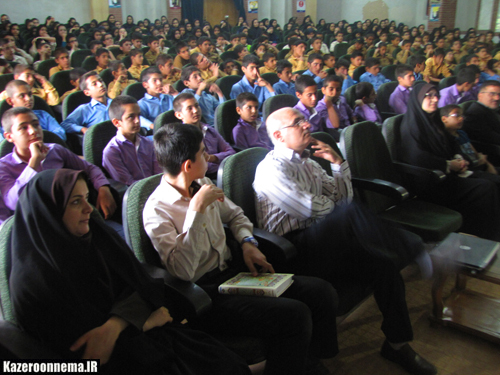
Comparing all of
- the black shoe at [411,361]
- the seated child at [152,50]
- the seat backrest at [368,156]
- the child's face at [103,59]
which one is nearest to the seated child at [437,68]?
the seated child at [152,50]

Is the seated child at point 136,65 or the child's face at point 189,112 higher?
the seated child at point 136,65

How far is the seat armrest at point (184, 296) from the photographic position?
3.87ft

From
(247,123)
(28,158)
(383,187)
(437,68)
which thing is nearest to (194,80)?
(247,123)

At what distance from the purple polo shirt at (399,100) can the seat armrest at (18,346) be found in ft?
12.8

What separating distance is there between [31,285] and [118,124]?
1494mm

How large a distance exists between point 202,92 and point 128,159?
1.76 metres

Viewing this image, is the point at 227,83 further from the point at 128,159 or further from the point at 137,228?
the point at 137,228

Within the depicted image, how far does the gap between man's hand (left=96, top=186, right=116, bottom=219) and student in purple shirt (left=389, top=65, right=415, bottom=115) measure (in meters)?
3.18

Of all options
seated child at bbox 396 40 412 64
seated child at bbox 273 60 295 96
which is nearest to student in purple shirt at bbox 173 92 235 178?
seated child at bbox 273 60 295 96

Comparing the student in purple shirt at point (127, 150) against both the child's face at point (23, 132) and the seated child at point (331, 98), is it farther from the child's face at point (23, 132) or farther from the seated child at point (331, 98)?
the seated child at point (331, 98)

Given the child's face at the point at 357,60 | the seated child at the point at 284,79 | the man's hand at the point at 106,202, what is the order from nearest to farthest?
1. the man's hand at the point at 106,202
2. the seated child at the point at 284,79
3. the child's face at the point at 357,60

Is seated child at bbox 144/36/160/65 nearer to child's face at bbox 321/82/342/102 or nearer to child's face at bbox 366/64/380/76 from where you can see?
child's face at bbox 366/64/380/76

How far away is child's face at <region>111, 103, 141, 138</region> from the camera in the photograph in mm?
2312

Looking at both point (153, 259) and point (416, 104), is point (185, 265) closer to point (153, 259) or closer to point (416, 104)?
point (153, 259)
